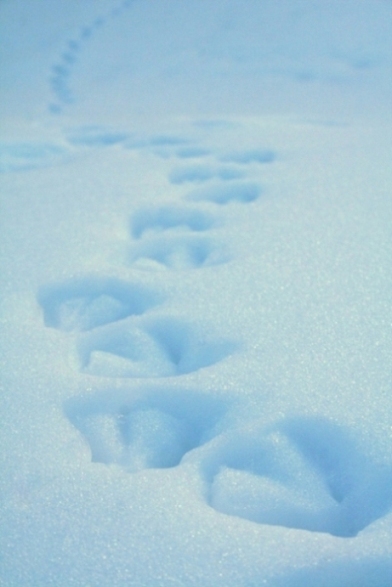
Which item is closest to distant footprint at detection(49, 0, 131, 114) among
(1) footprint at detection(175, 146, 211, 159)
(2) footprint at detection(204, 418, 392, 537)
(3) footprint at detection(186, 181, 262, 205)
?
(1) footprint at detection(175, 146, 211, 159)

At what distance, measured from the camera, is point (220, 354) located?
833 mm

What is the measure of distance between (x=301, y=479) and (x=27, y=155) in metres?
1.14

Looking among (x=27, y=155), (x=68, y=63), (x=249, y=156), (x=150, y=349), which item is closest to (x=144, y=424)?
(x=150, y=349)

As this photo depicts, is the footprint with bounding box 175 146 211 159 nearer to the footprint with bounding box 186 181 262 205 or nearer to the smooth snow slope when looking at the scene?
the smooth snow slope

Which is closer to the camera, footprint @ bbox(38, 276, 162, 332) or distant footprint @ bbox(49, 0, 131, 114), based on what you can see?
footprint @ bbox(38, 276, 162, 332)

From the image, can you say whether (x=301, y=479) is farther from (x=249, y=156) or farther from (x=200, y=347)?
(x=249, y=156)

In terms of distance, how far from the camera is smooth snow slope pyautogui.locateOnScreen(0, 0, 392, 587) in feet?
1.98

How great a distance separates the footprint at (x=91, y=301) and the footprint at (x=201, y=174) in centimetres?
43

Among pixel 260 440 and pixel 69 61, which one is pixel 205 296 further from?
pixel 69 61

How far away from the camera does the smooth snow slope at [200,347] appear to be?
60 centimetres

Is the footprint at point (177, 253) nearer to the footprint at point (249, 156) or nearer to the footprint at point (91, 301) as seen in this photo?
the footprint at point (91, 301)

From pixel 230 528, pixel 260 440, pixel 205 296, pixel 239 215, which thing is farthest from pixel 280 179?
pixel 230 528

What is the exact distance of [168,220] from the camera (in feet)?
3.97

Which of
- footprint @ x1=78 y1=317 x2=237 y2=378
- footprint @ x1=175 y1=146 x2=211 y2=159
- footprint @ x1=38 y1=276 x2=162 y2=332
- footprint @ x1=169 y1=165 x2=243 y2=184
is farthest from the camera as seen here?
footprint @ x1=175 y1=146 x2=211 y2=159
